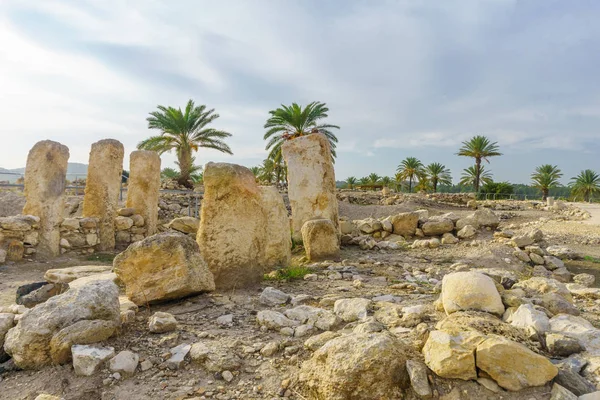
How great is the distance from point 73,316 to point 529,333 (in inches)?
132

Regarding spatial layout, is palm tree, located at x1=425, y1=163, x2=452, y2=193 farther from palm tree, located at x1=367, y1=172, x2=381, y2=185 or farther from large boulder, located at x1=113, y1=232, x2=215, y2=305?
large boulder, located at x1=113, y1=232, x2=215, y2=305

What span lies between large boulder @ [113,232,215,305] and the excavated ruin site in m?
0.01

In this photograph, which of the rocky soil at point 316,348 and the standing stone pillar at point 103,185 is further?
the standing stone pillar at point 103,185

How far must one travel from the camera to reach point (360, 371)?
7.19ft

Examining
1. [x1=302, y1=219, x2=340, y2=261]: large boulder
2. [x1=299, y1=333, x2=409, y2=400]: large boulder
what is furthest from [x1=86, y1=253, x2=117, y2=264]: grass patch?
[x1=299, y1=333, x2=409, y2=400]: large boulder

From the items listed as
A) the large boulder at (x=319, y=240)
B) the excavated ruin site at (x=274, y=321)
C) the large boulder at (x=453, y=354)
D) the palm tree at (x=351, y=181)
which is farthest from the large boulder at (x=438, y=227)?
the palm tree at (x=351, y=181)

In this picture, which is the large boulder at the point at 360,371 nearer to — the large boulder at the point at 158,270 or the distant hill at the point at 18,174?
the large boulder at the point at 158,270

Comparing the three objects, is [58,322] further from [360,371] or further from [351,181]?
[351,181]

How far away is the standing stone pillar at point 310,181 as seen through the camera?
366 inches

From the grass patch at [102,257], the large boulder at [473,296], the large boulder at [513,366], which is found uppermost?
the large boulder at [473,296]

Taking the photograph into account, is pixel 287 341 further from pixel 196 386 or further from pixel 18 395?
pixel 18 395

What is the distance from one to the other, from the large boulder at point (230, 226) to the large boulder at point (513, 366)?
3.01m

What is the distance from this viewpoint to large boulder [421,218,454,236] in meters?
9.44

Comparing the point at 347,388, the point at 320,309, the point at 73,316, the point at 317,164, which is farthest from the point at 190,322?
the point at 317,164
